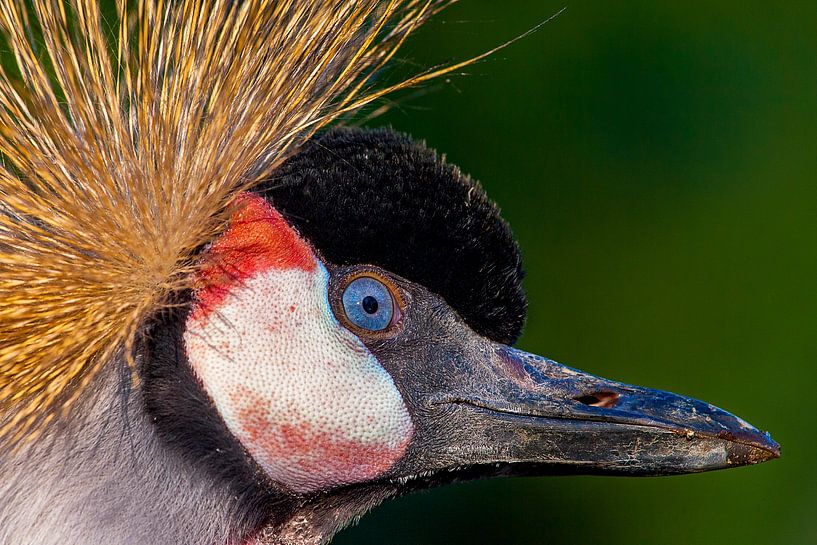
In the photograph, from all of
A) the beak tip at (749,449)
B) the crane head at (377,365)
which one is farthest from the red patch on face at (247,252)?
the beak tip at (749,449)

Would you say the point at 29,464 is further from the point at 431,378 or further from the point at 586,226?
the point at 586,226

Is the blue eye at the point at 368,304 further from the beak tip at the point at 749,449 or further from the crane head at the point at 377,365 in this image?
A: the beak tip at the point at 749,449

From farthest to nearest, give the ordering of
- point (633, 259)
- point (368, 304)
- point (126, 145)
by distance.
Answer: point (633, 259) → point (368, 304) → point (126, 145)

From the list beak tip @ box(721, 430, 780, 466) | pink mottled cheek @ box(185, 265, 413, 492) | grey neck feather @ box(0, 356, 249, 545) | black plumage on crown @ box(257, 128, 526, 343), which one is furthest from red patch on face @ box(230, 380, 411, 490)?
beak tip @ box(721, 430, 780, 466)

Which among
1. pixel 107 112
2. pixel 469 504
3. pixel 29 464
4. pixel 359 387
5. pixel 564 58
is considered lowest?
pixel 469 504

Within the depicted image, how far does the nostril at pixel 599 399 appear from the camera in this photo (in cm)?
146

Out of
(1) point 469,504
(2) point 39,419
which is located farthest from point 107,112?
(1) point 469,504

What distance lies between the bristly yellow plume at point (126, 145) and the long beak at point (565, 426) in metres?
0.42

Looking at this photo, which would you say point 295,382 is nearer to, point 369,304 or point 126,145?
point 369,304

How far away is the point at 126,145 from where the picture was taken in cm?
130

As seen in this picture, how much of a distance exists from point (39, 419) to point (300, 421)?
33 centimetres

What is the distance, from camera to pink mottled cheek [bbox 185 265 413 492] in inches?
53.2

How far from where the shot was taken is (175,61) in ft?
4.44

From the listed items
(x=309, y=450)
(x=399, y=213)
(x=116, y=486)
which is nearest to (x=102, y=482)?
(x=116, y=486)
